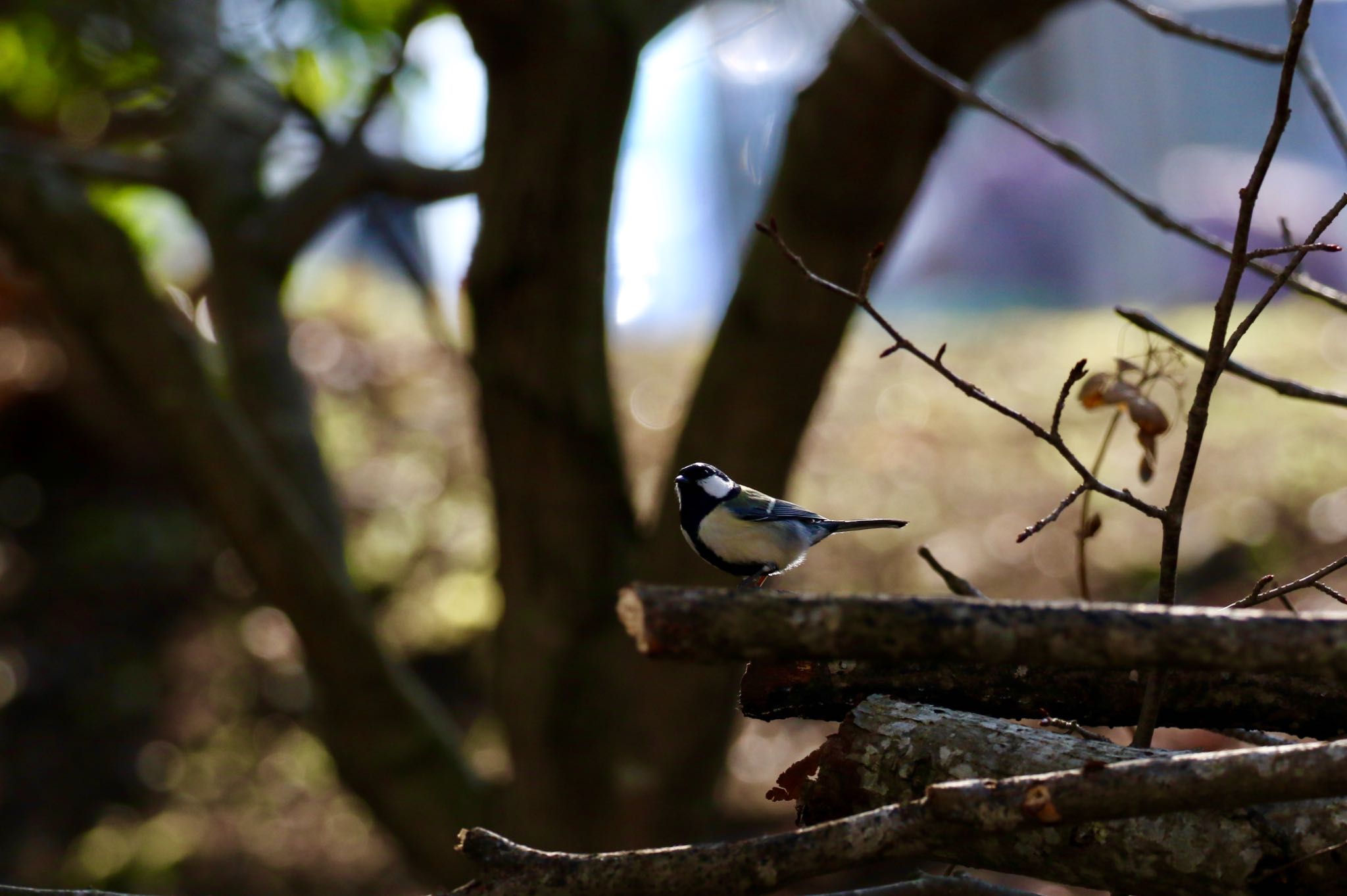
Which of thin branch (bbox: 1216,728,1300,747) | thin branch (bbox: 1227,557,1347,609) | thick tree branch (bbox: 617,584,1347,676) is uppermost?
thin branch (bbox: 1227,557,1347,609)

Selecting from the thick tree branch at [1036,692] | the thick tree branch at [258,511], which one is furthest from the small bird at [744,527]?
the thick tree branch at [258,511]

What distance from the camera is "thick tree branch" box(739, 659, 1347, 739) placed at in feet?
5.44

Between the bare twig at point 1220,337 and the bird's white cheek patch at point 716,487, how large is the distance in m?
0.85

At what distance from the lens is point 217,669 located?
27.0ft

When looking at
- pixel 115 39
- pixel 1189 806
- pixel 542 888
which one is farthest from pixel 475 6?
pixel 1189 806

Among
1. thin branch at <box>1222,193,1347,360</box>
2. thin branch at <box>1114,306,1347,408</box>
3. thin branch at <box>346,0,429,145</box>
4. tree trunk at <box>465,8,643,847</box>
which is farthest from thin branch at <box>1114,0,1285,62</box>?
thin branch at <box>346,0,429,145</box>

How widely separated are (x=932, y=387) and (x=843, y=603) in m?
9.42

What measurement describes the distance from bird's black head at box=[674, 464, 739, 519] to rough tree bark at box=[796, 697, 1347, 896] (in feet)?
2.12

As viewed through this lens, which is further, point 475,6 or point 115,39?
point 115,39

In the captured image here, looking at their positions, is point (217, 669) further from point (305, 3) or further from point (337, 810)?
point (305, 3)

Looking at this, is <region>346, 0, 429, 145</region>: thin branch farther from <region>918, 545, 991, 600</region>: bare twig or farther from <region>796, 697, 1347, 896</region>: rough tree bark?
<region>796, 697, 1347, 896</region>: rough tree bark

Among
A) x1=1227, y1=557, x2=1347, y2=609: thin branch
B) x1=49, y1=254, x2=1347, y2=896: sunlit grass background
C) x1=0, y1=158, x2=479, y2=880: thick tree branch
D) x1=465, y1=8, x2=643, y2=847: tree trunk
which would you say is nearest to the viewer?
x1=1227, y1=557, x2=1347, y2=609: thin branch

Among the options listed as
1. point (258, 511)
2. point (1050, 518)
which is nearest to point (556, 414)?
point (258, 511)

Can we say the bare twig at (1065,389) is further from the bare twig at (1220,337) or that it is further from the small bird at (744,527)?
the small bird at (744,527)
